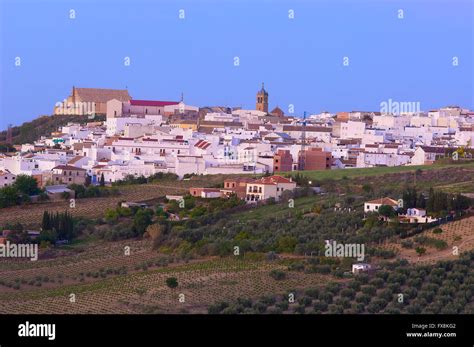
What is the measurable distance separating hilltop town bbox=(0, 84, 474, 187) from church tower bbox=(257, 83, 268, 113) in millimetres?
2623

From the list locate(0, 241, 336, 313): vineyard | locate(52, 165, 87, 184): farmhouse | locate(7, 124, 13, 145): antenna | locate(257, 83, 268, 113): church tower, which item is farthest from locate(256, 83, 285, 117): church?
locate(0, 241, 336, 313): vineyard

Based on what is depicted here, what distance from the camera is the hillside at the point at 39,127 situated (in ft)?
153

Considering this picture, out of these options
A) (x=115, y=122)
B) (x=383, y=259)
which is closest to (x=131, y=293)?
(x=383, y=259)

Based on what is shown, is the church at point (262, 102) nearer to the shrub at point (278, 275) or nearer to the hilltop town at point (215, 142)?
the hilltop town at point (215, 142)

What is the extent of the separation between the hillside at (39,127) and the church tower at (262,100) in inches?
333

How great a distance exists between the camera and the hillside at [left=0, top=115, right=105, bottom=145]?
153 ft

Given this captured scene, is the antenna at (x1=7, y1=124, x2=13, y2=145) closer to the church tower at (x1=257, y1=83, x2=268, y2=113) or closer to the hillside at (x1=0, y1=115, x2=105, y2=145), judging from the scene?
the hillside at (x1=0, y1=115, x2=105, y2=145)

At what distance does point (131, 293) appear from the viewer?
1780 centimetres

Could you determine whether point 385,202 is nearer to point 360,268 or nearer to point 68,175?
point 360,268

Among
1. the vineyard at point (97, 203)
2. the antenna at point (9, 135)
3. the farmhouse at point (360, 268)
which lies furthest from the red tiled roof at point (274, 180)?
the antenna at point (9, 135)

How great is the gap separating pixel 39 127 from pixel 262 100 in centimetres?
1076

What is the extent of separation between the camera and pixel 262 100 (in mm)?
54312
